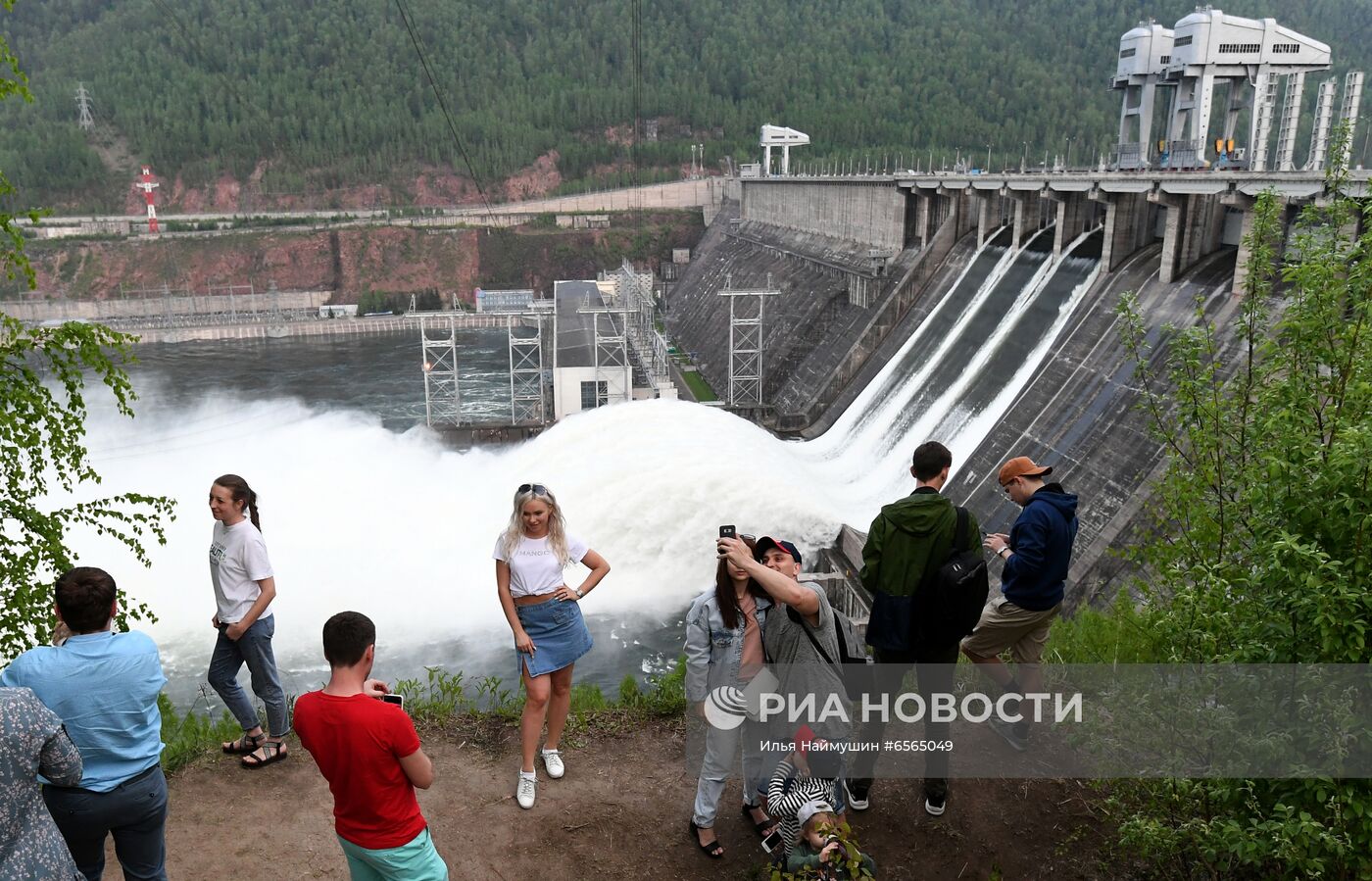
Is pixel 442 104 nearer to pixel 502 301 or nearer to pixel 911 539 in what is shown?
pixel 911 539

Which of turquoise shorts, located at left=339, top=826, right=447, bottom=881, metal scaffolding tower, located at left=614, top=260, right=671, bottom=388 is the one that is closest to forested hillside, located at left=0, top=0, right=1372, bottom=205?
metal scaffolding tower, located at left=614, top=260, right=671, bottom=388

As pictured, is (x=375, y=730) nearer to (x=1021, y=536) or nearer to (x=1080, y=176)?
(x=1021, y=536)

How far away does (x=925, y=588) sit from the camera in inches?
184

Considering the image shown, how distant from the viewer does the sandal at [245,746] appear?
569 cm

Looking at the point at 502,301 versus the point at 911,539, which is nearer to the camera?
the point at 911,539

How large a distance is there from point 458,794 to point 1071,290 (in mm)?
16645

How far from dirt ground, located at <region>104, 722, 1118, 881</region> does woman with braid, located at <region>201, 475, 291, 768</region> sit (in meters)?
0.35

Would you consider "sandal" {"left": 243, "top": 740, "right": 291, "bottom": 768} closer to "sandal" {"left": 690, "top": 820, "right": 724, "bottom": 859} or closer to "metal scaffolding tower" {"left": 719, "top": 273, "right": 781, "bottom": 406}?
"sandal" {"left": 690, "top": 820, "right": 724, "bottom": 859}

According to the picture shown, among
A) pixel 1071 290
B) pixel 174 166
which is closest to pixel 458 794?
pixel 1071 290

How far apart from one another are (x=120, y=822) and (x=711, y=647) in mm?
2442

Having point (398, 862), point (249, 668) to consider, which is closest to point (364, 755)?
point (398, 862)

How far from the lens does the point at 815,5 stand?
115562 millimetres

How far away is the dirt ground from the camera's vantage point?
468 cm

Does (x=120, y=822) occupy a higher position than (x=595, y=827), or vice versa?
(x=120, y=822)
